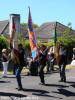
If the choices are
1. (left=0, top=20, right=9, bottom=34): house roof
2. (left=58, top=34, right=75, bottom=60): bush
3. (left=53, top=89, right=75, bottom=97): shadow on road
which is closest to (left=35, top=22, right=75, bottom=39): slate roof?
Result: (left=0, top=20, right=9, bottom=34): house roof

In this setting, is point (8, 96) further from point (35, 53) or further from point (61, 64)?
point (61, 64)

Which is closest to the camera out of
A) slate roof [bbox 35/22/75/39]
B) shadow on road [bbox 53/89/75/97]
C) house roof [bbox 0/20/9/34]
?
shadow on road [bbox 53/89/75/97]

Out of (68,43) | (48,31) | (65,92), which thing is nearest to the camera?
(65,92)

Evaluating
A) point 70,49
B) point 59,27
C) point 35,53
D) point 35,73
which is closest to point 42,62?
point 35,53

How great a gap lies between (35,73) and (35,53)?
4.72 m

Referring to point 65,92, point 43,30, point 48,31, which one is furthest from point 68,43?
point 43,30

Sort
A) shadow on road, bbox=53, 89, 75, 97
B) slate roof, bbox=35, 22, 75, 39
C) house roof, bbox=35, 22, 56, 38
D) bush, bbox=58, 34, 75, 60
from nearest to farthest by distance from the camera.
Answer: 1. shadow on road, bbox=53, 89, 75, 97
2. bush, bbox=58, 34, 75, 60
3. slate roof, bbox=35, 22, 75, 39
4. house roof, bbox=35, 22, 56, 38

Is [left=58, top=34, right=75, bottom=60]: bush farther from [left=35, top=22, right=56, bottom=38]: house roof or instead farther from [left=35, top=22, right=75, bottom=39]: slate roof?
[left=35, top=22, right=56, bottom=38]: house roof

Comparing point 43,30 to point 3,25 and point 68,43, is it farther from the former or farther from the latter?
point 68,43

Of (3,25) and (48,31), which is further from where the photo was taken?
(48,31)

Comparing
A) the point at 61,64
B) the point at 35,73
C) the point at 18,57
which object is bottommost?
the point at 35,73

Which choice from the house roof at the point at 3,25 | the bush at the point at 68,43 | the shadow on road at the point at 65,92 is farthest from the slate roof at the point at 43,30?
the shadow on road at the point at 65,92

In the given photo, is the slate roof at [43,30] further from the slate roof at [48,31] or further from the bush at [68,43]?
the bush at [68,43]

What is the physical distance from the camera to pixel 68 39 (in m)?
26.4
